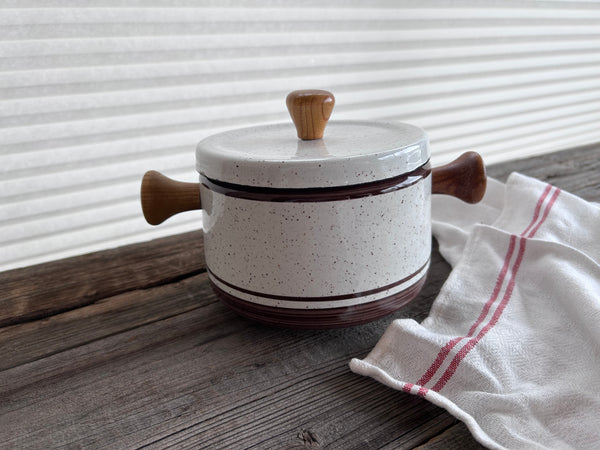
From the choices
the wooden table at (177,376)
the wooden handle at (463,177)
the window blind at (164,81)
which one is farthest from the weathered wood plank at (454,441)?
the window blind at (164,81)

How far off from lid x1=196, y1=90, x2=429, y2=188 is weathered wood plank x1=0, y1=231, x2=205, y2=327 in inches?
8.4

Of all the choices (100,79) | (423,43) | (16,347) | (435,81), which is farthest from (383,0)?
(16,347)

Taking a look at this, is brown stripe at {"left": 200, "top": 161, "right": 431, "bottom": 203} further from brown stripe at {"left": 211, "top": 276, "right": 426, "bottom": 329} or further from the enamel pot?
brown stripe at {"left": 211, "top": 276, "right": 426, "bottom": 329}

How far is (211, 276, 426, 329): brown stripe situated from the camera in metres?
0.46

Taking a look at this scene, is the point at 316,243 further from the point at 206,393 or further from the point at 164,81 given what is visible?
the point at 164,81

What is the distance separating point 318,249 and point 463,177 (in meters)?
0.21

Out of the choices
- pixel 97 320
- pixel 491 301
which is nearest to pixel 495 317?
pixel 491 301

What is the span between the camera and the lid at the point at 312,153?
42 centimetres

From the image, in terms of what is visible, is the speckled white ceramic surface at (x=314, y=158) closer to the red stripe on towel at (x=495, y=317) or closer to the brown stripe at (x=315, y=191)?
the brown stripe at (x=315, y=191)

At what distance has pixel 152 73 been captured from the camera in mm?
898

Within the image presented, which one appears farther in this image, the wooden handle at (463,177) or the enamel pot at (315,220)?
the wooden handle at (463,177)

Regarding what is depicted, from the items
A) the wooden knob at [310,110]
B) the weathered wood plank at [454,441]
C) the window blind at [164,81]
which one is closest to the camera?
the weathered wood plank at [454,441]

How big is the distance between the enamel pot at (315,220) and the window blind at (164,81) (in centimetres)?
43

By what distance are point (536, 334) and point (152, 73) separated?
0.73 metres
